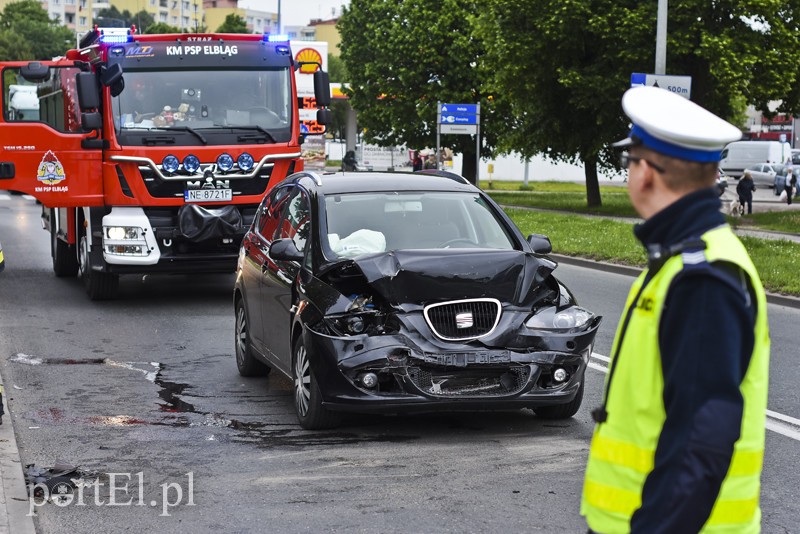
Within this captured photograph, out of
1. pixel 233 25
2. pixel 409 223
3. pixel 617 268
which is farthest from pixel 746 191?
pixel 233 25

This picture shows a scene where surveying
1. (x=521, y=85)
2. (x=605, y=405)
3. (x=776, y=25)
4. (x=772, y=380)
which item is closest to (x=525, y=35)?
(x=521, y=85)

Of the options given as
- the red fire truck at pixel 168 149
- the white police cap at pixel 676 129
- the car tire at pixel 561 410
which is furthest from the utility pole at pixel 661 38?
the white police cap at pixel 676 129

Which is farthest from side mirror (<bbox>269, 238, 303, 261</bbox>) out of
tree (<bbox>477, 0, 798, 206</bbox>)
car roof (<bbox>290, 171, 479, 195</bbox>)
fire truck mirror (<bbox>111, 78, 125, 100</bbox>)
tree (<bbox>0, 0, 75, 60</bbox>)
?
tree (<bbox>0, 0, 75, 60</bbox>)

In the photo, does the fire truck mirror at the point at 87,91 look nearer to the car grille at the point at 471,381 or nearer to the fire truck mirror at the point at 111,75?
the fire truck mirror at the point at 111,75

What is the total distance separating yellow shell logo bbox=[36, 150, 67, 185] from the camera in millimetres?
14992

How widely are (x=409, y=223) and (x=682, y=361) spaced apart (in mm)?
6530

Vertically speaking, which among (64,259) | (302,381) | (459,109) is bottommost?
(64,259)

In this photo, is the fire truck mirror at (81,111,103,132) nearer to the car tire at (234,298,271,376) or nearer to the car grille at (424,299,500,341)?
the car tire at (234,298,271,376)

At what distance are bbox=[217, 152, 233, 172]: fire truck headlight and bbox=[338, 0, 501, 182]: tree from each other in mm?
36180

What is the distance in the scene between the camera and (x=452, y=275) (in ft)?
25.9

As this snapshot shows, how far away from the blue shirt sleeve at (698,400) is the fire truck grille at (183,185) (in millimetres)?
12440

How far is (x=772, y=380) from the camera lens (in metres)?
10.0

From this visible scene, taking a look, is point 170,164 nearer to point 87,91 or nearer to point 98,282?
point 87,91

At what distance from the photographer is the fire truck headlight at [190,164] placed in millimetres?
14562
